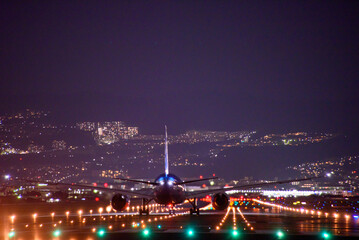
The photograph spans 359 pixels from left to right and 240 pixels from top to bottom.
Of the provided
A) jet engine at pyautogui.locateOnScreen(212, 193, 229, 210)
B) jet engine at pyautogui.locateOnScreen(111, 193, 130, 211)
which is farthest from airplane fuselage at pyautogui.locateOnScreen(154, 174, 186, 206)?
jet engine at pyautogui.locateOnScreen(212, 193, 229, 210)

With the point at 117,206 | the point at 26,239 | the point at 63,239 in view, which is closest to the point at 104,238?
the point at 63,239

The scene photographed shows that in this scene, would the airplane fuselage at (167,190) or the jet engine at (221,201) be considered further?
the jet engine at (221,201)

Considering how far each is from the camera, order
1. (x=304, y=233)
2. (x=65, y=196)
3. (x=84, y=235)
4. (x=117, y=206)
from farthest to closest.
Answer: (x=65, y=196)
(x=117, y=206)
(x=304, y=233)
(x=84, y=235)

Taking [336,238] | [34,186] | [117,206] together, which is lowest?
[336,238]

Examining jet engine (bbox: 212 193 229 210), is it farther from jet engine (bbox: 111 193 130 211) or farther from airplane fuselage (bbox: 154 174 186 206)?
jet engine (bbox: 111 193 130 211)

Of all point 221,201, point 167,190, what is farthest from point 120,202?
point 221,201

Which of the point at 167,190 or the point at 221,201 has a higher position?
the point at 167,190

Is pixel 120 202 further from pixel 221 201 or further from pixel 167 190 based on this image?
pixel 221 201

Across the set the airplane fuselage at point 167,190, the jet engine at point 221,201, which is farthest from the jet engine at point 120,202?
the jet engine at point 221,201

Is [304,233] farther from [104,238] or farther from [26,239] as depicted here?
[26,239]

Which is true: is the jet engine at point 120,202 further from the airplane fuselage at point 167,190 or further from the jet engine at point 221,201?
the jet engine at point 221,201

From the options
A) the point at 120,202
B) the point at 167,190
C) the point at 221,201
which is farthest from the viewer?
the point at 221,201
